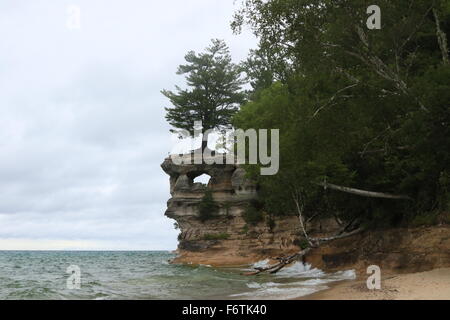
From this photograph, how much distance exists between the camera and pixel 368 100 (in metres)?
16.7

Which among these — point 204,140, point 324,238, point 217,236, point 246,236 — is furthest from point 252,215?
point 324,238

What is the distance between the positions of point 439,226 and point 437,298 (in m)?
7.60

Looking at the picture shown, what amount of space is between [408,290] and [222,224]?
33.6 meters

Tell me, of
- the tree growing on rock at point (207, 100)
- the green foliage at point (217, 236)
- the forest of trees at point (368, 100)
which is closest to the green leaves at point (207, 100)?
the tree growing on rock at point (207, 100)

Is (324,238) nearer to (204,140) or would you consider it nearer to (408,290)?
(408,290)

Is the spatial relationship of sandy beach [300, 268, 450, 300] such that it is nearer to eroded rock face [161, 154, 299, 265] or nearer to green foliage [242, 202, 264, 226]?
eroded rock face [161, 154, 299, 265]

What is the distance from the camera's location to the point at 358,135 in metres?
18.0

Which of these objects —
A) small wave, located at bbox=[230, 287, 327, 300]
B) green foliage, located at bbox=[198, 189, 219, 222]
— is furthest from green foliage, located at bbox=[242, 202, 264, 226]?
small wave, located at bbox=[230, 287, 327, 300]

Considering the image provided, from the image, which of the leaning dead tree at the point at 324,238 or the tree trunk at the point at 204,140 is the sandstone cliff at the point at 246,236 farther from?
the tree trunk at the point at 204,140

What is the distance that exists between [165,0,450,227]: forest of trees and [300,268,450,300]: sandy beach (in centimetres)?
429

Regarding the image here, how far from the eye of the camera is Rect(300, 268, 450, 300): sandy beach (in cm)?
1066

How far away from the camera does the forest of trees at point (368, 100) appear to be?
14.6 metres
